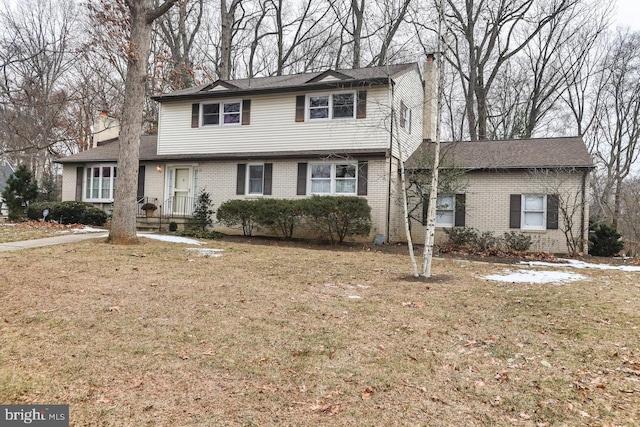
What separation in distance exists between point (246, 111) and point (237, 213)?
14.3 feet

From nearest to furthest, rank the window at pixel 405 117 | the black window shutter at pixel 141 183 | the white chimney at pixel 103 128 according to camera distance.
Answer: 1. the window at pixel 405 117
2. the black window shutter at pixel 141 183
3. the white chimney at pixel 103 128

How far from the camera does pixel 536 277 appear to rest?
350 inches

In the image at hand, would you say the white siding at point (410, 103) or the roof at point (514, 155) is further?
the white siding at point (410, 103)

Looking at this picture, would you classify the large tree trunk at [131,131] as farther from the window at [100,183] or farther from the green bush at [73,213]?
the window at [100,183]

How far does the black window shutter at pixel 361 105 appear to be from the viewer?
582 inches

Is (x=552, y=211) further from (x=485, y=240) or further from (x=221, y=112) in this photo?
(x=221, y=112)

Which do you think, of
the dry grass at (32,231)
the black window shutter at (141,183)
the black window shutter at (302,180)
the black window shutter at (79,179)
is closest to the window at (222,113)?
the black window shutter at (302,180)

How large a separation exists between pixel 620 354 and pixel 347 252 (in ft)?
27.3


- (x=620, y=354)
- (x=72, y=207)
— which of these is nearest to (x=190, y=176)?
(x=72, y=207)

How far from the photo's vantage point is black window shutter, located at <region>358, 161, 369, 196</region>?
1469 centimetres

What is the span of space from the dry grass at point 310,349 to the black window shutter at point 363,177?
7.15 meters

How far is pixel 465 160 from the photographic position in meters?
15.5

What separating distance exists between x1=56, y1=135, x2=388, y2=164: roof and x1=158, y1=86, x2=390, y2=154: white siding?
26 cm

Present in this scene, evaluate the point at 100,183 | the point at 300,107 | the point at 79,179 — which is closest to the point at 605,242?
the point at 300,107
